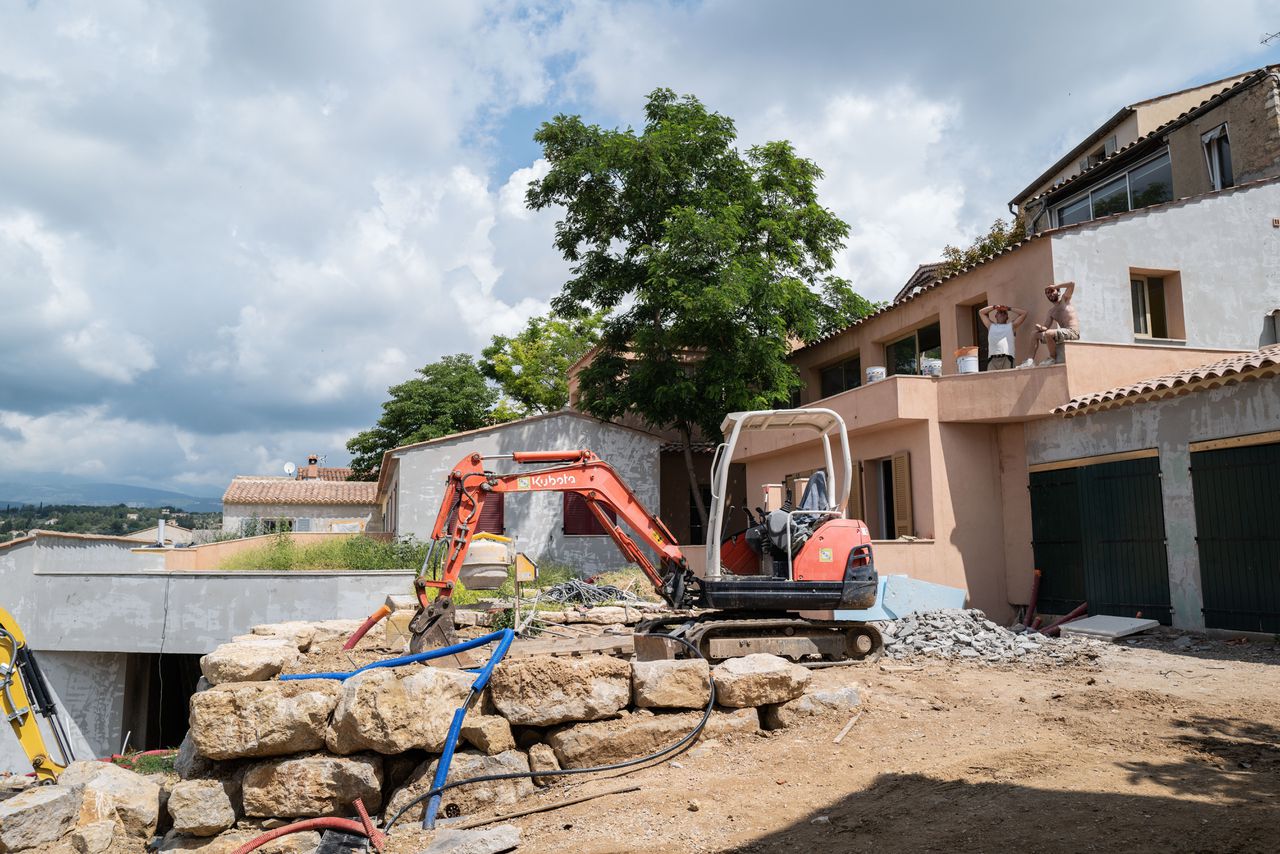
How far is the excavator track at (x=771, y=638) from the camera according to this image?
9.85 metres

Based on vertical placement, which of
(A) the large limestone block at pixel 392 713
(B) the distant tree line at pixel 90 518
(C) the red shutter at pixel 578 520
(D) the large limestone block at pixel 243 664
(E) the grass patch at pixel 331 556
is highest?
(B) the distant tree line at pixel 90 518

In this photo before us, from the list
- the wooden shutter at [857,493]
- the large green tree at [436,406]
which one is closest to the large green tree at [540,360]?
the large green tree at [436,406]

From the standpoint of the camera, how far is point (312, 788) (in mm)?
6707

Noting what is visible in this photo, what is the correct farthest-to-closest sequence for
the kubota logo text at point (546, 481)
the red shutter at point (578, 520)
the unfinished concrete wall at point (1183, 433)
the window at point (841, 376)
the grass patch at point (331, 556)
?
the red shutter at point (578, 520) → the window at point (841, 376) → the grass patch at point (331, 556) → the kubota logo text at point (546, 481) → the unfinished concrete wall at point (1183, 433)

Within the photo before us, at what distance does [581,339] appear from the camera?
39969 millimetres

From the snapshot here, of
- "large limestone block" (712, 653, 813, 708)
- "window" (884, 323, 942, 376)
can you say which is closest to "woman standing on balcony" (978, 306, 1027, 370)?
"window" (884, 323, 942, 376)

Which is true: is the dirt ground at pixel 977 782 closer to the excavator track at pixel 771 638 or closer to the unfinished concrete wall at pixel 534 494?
the excavator track at pixel 771 638

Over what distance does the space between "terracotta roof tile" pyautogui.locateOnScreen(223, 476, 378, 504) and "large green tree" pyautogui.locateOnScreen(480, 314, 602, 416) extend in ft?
23.5

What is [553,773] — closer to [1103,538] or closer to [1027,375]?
[1103,538]

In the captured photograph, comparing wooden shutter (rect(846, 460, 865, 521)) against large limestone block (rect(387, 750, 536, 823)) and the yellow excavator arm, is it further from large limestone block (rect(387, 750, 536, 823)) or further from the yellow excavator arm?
the yellow excavator arm

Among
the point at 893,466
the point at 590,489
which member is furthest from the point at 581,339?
the point at 590,489

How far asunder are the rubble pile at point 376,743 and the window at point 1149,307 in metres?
11.8

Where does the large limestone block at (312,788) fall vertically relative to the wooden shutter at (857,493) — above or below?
below

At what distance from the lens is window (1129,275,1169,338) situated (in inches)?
615
